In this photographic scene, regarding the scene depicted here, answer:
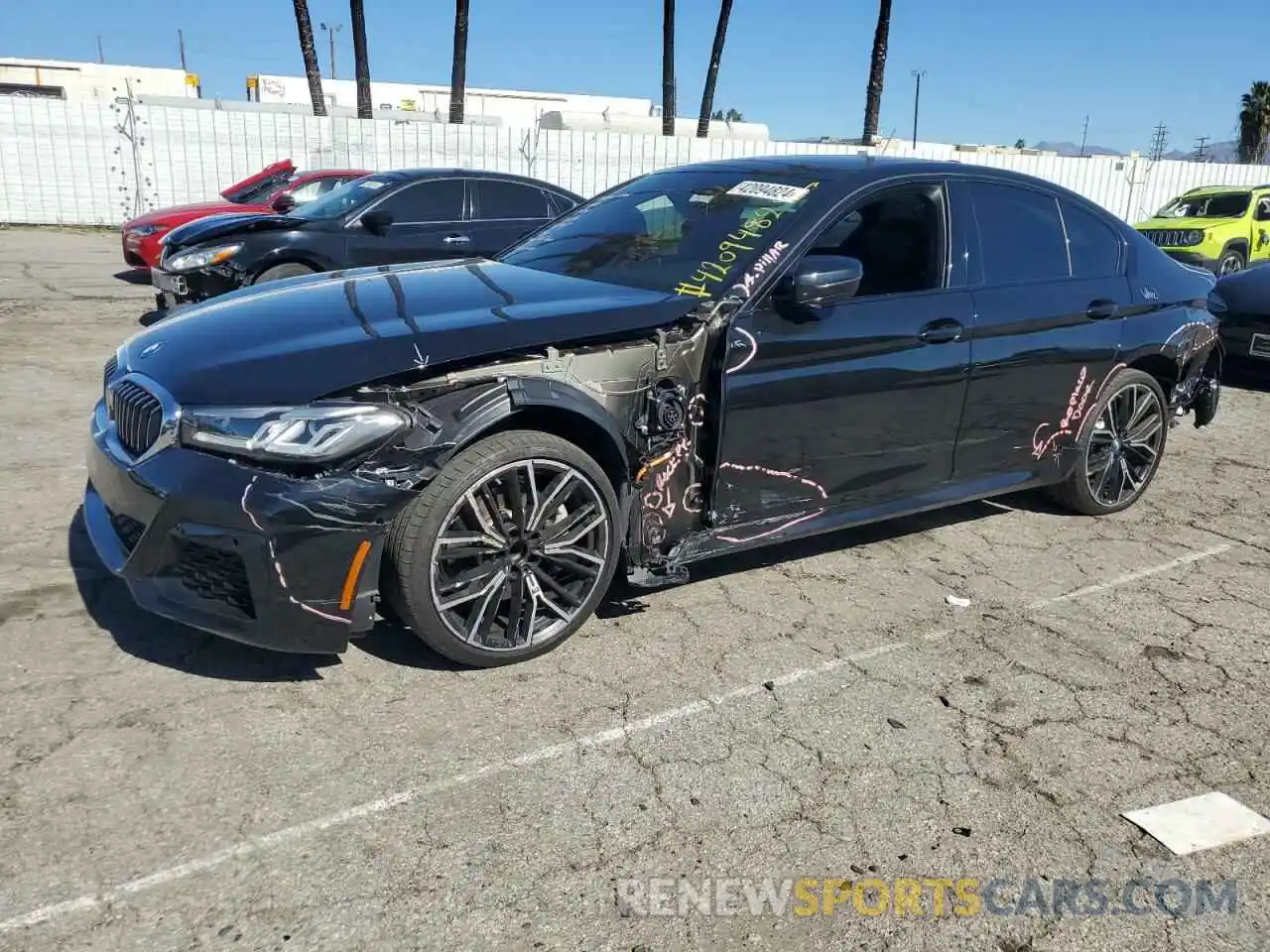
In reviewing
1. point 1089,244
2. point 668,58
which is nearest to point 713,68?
point 668,58

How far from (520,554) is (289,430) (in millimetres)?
847

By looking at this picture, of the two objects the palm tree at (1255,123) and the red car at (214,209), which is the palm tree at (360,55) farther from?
the palm tree at (1255,123)

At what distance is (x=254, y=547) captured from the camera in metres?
2.81

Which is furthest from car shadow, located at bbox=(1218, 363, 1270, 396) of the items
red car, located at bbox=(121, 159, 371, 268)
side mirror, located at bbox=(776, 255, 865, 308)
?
red car, located at bbox=(121, 159, 371, 268)

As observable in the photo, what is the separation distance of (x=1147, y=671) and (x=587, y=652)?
2.02 m

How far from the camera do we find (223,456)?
285cm

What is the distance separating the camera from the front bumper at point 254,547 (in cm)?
280

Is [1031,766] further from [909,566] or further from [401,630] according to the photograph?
[401,630]

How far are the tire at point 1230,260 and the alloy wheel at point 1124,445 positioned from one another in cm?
1261

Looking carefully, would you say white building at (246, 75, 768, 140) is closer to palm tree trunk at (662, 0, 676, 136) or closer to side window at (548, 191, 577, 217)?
palm tree trunk at (662, 0, 676, 136)

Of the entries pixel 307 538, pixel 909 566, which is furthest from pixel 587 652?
pixel 909 566

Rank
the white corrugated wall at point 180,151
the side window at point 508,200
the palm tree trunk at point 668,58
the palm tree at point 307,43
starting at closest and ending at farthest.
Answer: the side window at point 508,200 < the white corrugated wall at point 180,151 < the palm tree at point 307,43 < the palm tree trunk at point 668,58

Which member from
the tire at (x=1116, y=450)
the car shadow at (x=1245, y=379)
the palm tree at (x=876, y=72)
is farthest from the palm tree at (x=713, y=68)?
the tire at (x=1116, y=450)

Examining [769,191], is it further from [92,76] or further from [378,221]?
[92,76]
